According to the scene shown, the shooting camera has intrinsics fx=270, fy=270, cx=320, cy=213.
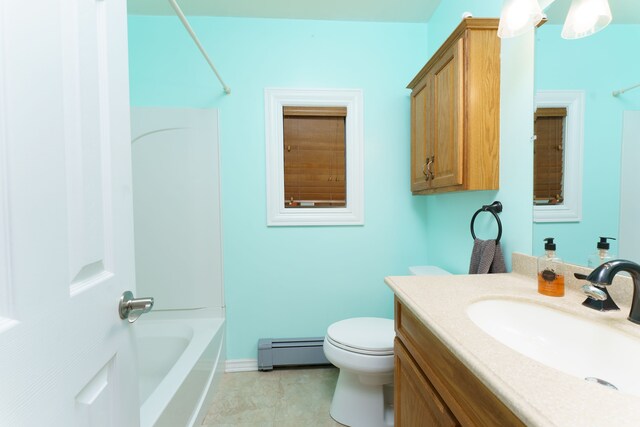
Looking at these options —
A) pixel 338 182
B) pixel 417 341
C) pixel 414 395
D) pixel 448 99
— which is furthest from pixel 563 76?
pixel 338 182

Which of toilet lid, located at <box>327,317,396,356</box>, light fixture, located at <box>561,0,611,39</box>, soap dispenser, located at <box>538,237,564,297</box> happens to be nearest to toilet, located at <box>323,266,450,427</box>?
toilet lid, located at <box>327,317,396,356</box>

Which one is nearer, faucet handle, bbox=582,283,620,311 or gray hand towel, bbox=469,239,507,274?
faucet handle, bbox=582,283,620,311

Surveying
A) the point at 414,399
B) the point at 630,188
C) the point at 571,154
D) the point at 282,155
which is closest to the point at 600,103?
the point at 571,154

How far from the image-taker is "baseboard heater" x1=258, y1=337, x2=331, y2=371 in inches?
73.6

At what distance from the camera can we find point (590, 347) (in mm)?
686

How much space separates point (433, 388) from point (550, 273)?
1.75 feet

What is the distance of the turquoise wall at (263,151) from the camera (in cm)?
188

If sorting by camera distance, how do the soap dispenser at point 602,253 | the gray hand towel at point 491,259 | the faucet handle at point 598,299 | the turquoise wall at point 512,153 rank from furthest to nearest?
the gray hand towel at point 491,259 → the turquoise wall at point 512,153 → the soap dispenser at point 602,253 → the faucet handle at point 598,299

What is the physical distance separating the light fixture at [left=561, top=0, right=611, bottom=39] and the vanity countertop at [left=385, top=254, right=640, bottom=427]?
77cm

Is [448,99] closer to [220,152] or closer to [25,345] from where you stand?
[220,152]

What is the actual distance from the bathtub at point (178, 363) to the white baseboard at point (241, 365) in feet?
0.22

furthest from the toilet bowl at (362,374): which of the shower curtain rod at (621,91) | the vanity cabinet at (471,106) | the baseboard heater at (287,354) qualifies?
the shower curtain rod at (621,91)

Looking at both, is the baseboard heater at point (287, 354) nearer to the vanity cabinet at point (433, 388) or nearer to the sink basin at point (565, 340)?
the vanity cabinet at point (433, 388)

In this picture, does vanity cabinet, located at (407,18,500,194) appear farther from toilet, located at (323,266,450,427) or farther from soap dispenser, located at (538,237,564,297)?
toilet, located at (323,266,450,427)
